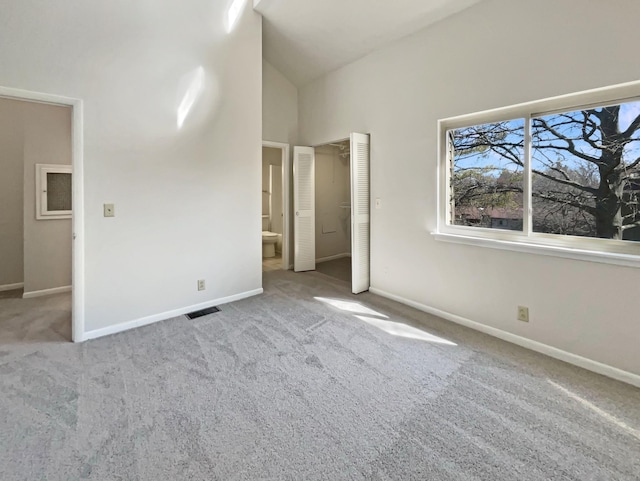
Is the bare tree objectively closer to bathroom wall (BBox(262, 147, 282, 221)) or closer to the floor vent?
the floor vent

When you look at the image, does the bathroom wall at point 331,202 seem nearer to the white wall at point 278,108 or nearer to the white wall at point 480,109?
the white wall at point 278,108

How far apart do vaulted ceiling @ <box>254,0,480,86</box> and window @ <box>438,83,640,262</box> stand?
1098mm

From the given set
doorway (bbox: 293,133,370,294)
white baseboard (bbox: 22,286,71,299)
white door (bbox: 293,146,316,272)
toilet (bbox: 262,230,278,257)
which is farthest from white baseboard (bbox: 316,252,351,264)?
white baseboard (bbox: 22,286,71,299)

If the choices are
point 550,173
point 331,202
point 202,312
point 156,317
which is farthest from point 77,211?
point 331,202

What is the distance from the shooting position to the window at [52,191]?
156 inches

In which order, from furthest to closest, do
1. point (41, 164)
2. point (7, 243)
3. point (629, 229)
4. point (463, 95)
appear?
point (7, 243) < point (41, 164) < point (463, 95) < point (629, 229)

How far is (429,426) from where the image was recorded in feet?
5.74

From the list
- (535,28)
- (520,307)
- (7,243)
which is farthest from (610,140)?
(7,243)

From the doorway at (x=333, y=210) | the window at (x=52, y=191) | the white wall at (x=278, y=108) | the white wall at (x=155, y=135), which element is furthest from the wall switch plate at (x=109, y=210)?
the white wall at (x=278, y=108)

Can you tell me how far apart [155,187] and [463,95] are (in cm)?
313

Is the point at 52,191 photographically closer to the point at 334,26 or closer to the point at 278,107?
the point at 278,107

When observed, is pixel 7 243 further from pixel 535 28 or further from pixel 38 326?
pixel 535 28

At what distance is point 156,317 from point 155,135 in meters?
1.84

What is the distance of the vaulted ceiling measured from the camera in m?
3.08
